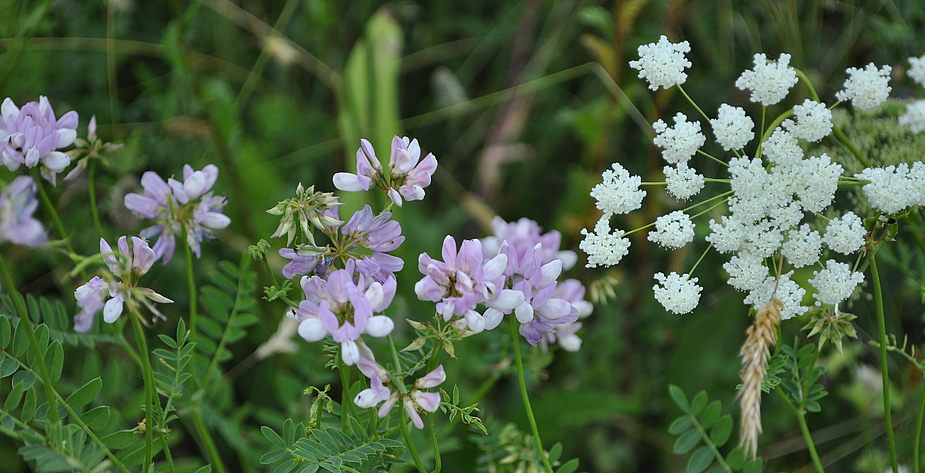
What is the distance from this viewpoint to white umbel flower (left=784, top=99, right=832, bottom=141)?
57cm

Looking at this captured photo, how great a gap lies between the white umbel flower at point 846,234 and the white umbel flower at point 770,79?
0.38 feet

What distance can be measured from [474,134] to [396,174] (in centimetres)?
117

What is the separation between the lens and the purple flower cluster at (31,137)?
60 cm

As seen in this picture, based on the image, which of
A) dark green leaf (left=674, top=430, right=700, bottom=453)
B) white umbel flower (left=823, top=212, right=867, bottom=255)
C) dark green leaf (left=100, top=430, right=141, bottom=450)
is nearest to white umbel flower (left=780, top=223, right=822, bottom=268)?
white umbel flower (left=823, top=212, right=867, bottom=255)


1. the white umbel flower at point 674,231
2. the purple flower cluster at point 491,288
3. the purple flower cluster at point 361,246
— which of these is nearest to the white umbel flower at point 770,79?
the white umbel flower at point 674,231

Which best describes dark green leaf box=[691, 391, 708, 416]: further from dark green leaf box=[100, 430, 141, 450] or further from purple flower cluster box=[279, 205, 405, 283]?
dark green leaf box=[100, 430, 141, 450]

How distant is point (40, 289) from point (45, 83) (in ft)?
1.45

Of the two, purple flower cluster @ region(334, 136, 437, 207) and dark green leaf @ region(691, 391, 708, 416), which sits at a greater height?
purple flower cluster @ region(334, 136, 437, 207)

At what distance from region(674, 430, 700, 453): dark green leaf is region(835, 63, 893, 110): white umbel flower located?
35 centimetres

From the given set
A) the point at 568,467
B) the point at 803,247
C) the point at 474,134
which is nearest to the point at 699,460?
the point at 568,467

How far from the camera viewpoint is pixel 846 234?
1.83ft

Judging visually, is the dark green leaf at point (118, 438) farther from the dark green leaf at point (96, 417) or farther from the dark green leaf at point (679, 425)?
the dark green leaf at point (679, 425)

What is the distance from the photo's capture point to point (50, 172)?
66 centimetres

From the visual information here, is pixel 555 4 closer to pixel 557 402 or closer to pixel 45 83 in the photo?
pixel 557 402
